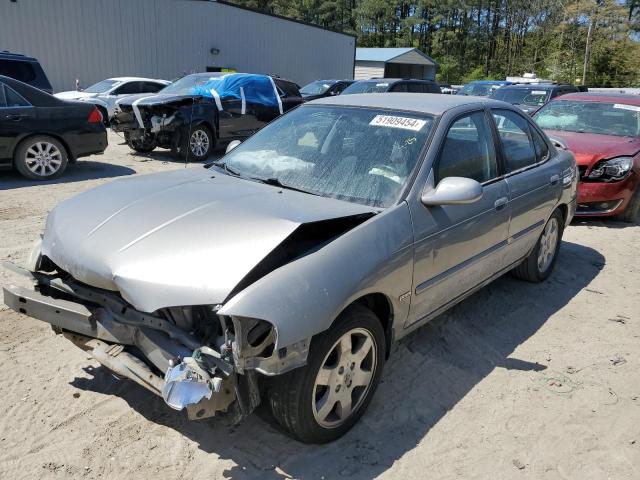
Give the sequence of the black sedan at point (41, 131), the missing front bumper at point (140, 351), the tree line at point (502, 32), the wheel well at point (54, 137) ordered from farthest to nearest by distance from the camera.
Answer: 1. the tree line at point (502, 32)
2. the wheel well at point (54, 137)
3. the black sedan at point (41, 131)
4. the missing front bumper at point (140, 351)

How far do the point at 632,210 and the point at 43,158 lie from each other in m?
8.58

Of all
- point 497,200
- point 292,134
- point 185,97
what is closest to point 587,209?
point 497,200

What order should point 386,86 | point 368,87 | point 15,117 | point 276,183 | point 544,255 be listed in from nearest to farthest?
point 276,183, point 544,255, point 15,117, point 386,86, point 368,87

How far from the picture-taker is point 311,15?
6750cm

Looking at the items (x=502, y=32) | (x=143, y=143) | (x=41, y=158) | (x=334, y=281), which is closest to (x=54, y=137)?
(x=41, y=158)

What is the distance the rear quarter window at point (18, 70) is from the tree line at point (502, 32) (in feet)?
121

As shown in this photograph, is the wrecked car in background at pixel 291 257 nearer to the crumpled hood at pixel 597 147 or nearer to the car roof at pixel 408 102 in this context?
the car roof at pixel 408 102

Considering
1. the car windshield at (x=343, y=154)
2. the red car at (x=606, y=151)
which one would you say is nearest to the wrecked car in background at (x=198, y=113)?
the red car at (x=606, y=151)

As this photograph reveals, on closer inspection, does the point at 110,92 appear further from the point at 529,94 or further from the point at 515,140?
the point at 515,140

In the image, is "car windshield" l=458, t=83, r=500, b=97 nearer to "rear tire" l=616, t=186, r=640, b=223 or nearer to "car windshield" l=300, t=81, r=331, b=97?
"car windshield" l=300, t=81, r=331, b=97

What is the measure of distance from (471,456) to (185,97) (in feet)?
30.7

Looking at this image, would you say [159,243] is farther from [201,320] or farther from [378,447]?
[378,447]

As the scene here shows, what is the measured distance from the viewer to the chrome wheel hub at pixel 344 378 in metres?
2.76

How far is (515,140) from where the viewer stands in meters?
4.46
